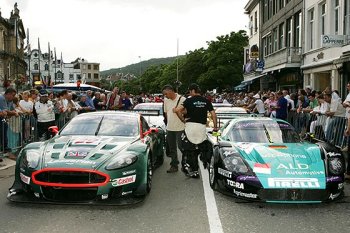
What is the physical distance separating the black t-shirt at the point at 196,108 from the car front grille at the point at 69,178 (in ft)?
9.26

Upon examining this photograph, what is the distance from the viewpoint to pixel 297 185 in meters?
5.52

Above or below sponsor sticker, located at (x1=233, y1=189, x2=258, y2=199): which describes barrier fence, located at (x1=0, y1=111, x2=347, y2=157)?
above

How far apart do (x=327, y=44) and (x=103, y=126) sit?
522 inches

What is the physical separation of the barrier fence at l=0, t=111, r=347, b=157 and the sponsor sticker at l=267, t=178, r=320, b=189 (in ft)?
15.4

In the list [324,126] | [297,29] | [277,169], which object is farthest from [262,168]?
[297,29]

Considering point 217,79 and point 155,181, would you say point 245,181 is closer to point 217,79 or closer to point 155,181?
point 155,181

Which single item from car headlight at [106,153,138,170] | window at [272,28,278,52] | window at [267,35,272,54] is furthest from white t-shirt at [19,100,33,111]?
window at [267,35,272,54]

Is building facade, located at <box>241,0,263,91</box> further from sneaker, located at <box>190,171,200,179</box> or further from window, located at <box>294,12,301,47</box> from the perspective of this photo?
sneaker, located at <box>190,171,200,179</box>

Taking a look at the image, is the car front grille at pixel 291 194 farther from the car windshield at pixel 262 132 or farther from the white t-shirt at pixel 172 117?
the white t-shirt at pixel 172 117

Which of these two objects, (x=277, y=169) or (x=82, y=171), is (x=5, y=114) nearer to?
(x=82, y=171)

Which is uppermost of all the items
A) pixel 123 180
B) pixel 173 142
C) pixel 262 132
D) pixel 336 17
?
pixel 336 17

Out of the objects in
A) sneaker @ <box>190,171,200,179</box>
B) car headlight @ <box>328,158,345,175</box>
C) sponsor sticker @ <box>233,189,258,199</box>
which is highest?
car headlight @ <box>328,158,345,175</box>

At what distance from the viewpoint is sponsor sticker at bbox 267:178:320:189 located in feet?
18.1

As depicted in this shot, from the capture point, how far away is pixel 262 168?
5.87 meters
